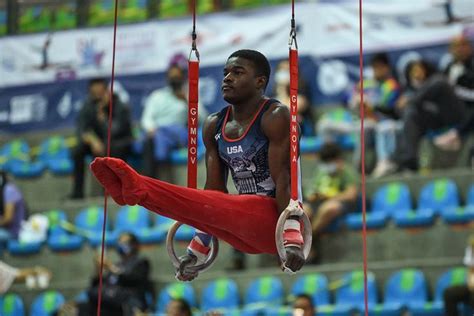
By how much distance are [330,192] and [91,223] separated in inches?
107

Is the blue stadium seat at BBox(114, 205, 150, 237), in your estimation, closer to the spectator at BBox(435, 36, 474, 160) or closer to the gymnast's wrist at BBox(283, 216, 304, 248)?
the spectator at BBox(435, 36, 474, 160)

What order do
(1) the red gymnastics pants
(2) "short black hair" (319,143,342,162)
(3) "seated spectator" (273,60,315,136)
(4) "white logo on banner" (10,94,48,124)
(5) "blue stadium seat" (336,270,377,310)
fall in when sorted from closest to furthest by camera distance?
(1) the red gymnastics pants → (5) "blue stadium seat" (336,270,377,310) → (2) "short black hair" (319,143,342,162) → (3) "seated spectator" (273,60,315,136) → (4) "white logo on banner" (10,94,48,124)

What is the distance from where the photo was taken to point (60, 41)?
46.8 feet

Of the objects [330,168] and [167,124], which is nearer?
[330,168]

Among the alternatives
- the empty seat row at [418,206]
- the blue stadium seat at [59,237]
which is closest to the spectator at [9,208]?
the blue stadium seat at [59,237]

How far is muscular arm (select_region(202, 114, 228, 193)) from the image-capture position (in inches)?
254

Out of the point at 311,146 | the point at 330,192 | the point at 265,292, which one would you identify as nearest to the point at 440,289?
the point at 330,192

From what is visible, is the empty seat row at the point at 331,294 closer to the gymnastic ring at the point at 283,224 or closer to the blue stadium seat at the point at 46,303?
the blue stadium seat at the point at 46,303

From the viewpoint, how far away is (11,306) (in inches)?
447

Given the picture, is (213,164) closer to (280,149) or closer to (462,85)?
(280,149)

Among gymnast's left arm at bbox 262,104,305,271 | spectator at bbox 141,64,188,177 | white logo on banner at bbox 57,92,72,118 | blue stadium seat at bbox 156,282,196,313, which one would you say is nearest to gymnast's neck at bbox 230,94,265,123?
gymnast's left arm at bbox 262,104,305,271

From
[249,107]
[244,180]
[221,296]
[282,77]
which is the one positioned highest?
[282,77]

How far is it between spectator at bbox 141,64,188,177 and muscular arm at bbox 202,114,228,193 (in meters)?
5.80

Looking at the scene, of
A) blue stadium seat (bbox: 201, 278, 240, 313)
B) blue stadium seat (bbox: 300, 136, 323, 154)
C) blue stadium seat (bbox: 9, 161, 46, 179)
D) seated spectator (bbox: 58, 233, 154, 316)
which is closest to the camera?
seated spectator (bbox: 58, 233, 154, 316)
